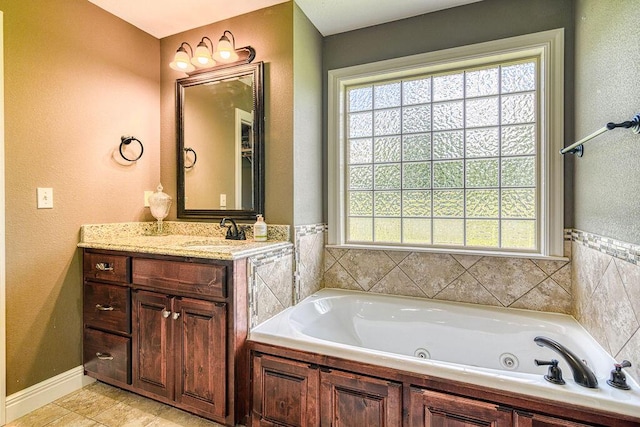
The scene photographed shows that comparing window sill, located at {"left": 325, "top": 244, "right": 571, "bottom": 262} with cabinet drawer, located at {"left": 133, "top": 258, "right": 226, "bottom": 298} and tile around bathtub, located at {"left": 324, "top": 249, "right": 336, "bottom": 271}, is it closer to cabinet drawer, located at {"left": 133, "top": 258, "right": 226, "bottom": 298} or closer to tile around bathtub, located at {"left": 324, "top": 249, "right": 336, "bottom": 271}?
tile around bathtub, located at {"left": 324, "top": 249, "right": 336, "bottom": 271}

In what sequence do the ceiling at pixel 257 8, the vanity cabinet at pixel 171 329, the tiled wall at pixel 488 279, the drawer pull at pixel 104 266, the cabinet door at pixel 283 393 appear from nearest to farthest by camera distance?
the tiled wall at pixel 488 279 → the cabinet door at pixel 283 393 → the vanity cabinet at pixel 171 329 → the drawer pull at pixel 104 266 → the ceiling at pixel 257 8

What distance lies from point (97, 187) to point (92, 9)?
1234 mm

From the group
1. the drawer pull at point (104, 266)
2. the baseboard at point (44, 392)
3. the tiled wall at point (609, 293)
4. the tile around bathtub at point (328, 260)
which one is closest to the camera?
the tiled wall at point (609, 293)

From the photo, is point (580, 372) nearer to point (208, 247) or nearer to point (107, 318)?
point (208, 247)

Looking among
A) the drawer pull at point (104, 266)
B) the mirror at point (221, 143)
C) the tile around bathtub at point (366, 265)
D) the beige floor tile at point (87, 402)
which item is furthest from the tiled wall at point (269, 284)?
the beige floor tile at point (87, 402)

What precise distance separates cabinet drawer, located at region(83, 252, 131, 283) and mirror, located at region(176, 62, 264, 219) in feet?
2.12

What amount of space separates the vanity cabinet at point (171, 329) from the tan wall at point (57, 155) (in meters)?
0.18

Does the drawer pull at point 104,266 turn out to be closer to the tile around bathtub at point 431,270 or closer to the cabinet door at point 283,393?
the cabinet door at point 283,393

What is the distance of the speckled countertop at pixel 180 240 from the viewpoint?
1746 millimetres

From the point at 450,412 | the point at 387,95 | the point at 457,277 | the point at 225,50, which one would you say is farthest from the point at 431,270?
the point at 225,50

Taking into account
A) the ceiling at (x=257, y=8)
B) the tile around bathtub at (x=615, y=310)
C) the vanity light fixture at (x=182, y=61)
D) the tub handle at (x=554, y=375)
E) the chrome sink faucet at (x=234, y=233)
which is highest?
the ceiling at (x=257, y=8)

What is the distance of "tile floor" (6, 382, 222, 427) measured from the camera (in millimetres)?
1743

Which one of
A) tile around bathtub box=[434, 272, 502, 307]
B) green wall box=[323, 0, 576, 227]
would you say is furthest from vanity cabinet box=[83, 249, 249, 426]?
green wall box=[323, 0, 576, 227]

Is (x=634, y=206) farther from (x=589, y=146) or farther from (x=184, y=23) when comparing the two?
A: (x=184, y=23)
